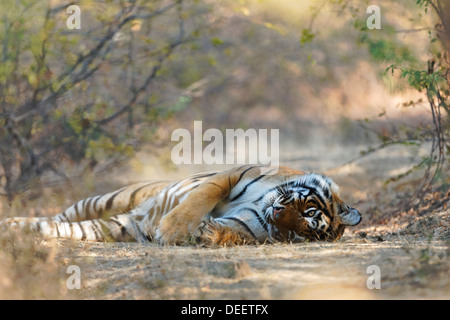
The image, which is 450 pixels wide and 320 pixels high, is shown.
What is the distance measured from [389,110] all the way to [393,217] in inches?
314

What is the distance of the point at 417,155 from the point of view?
977 cm

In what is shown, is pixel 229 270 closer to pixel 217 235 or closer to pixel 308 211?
pixel 217 235

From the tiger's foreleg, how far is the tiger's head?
0.26 metres

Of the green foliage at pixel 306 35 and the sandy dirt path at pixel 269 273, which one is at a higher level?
the green foliage at pixel 306 35

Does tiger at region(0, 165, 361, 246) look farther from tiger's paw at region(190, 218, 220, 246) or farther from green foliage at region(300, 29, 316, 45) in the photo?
green foliage at region(300, 29, 316, 45)

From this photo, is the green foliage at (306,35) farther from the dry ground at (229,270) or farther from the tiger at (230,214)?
the dry ground at (229,270)

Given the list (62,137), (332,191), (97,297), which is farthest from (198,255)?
(62,137)

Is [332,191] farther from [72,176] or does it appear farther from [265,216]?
[72,176]

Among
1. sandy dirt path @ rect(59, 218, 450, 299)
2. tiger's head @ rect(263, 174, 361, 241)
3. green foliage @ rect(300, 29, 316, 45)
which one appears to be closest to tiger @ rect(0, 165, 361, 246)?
tiger's head @ rect(263, 174, 361, 241)

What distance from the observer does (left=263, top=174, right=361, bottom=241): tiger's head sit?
4.55 meters

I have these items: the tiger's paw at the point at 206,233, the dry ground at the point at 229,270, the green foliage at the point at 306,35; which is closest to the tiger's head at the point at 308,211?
the dry ground at the point at 229,270

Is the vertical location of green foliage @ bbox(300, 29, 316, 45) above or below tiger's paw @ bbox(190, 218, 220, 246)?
above

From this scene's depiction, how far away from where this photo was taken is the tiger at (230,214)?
4594 mm

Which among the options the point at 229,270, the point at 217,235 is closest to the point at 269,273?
the point at 229,270
